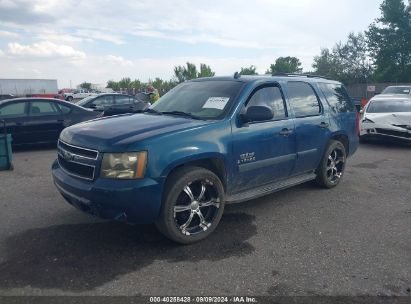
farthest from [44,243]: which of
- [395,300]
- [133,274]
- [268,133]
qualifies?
[395,300]

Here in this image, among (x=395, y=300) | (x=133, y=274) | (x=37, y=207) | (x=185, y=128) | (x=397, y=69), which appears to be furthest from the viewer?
(x=397, y=69)

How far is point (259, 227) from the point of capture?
14.8ft

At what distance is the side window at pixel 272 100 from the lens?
4715 mm

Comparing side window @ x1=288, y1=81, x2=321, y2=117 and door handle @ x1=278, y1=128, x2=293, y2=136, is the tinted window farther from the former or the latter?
door handle @ x1=278, y1=128, x2=293, y2=136

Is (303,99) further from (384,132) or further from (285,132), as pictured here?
(384,132)

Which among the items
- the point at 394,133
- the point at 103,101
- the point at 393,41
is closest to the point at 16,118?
the point at 103,101

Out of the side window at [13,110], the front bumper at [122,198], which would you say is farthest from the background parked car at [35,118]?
the front bumper at [122,198]

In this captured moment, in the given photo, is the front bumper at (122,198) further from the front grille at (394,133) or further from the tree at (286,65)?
the tree at (286,65)

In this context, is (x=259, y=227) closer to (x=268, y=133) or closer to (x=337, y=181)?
(x=268, y=133)

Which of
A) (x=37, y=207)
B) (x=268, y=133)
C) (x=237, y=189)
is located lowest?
(x=37, y=207)

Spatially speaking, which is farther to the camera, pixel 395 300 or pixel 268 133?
pixel 268 133

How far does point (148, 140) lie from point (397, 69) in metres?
49.8

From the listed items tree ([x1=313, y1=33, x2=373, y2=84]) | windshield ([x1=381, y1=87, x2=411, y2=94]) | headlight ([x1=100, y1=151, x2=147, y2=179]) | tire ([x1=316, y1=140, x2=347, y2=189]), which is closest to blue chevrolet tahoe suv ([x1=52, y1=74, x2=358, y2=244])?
headlight ([x1=100, y1=151, x2=147, y2=179])

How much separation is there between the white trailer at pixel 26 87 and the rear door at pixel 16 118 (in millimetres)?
38635
